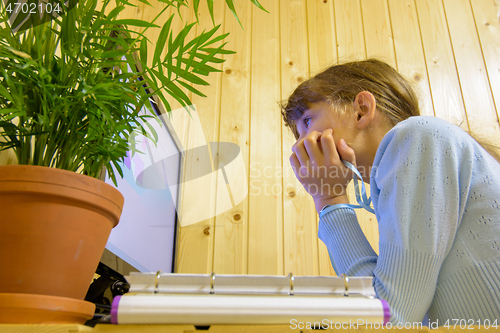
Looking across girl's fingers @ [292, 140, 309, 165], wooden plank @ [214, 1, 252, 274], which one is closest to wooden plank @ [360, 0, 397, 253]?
wooden plank @ [214, 1, 252, 274]

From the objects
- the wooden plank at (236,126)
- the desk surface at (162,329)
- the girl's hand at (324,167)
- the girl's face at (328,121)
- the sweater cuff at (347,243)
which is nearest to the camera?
the desk surface at (162,329)

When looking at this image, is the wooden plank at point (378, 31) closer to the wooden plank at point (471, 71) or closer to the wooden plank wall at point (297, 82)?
the wooden plank wall at point (297, 82)

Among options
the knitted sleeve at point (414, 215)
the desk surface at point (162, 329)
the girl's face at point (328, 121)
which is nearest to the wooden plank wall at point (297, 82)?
the girl's face at point (328, 121)

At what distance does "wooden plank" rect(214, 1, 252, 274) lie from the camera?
1.45 meters

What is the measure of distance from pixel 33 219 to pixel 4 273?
6 cm

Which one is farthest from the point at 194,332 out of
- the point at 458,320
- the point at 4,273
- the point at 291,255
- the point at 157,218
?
the point at 291,255

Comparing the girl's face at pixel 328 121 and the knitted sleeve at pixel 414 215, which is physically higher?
the girl's face at pixel 328 121

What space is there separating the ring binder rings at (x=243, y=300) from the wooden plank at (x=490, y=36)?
1757mm

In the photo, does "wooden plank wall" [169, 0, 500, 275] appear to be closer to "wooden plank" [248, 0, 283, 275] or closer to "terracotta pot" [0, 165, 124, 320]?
"wooden plank" [248, 0, 283, 275]

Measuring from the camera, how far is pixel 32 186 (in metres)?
0.47

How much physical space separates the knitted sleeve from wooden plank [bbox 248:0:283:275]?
0.81 meters

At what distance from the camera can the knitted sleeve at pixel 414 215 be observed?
1.72 ft

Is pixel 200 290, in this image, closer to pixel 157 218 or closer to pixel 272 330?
pixel 272 330

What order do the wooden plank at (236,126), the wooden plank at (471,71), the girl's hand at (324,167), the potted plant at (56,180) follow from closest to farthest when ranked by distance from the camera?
the potted plant at (56,180) < the girl's hand at (324,167) < the wooden plank at (236,126) < the wooden plank at (471,71)
